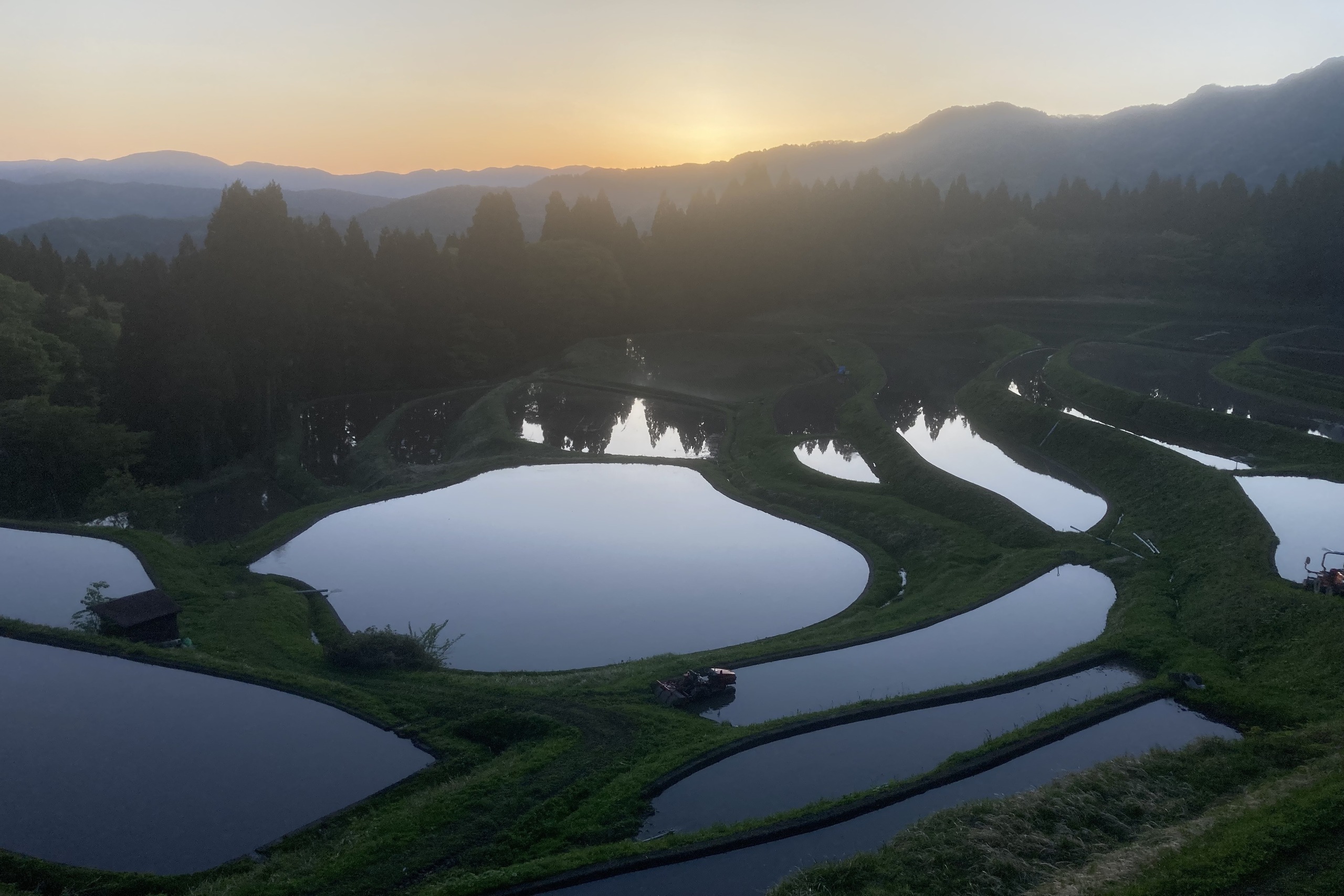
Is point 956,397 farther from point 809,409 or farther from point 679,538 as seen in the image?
point 679,538

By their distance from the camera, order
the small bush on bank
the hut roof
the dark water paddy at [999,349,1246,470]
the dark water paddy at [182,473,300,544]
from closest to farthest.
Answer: the small bush on bank, the hut roof, the dark water paddy at [999,349,1246,470], the dark water paddy at [182,473,300,544]

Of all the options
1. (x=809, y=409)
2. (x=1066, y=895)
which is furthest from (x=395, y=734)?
(x=809, y=409)

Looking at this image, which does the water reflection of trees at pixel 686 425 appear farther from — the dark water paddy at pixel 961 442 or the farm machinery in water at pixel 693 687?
the farm machinery in water at pixel 693 687

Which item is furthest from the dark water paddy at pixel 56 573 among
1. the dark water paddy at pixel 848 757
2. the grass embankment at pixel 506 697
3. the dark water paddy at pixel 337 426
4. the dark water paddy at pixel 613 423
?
the dark water paddy at pixel 613 423

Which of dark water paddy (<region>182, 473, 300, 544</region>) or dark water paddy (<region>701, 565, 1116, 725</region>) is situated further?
dark water paddy (<region>182, 473, 300, 544</region>)

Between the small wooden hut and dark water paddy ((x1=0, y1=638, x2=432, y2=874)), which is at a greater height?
the small wooden hut

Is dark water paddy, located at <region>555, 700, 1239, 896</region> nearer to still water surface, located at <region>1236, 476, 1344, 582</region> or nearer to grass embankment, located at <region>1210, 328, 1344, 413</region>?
still water surface, located at <region>1236, 476, 1344, 582</region>

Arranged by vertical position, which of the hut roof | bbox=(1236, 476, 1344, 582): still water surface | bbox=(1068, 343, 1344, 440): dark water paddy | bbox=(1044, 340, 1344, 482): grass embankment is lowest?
the hut roof

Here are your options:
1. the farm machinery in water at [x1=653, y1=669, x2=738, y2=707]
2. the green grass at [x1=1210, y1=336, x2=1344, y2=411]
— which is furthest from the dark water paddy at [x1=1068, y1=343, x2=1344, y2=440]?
the farm machinery in water at [x1=653, y1=669, x2=738, y2=707]
